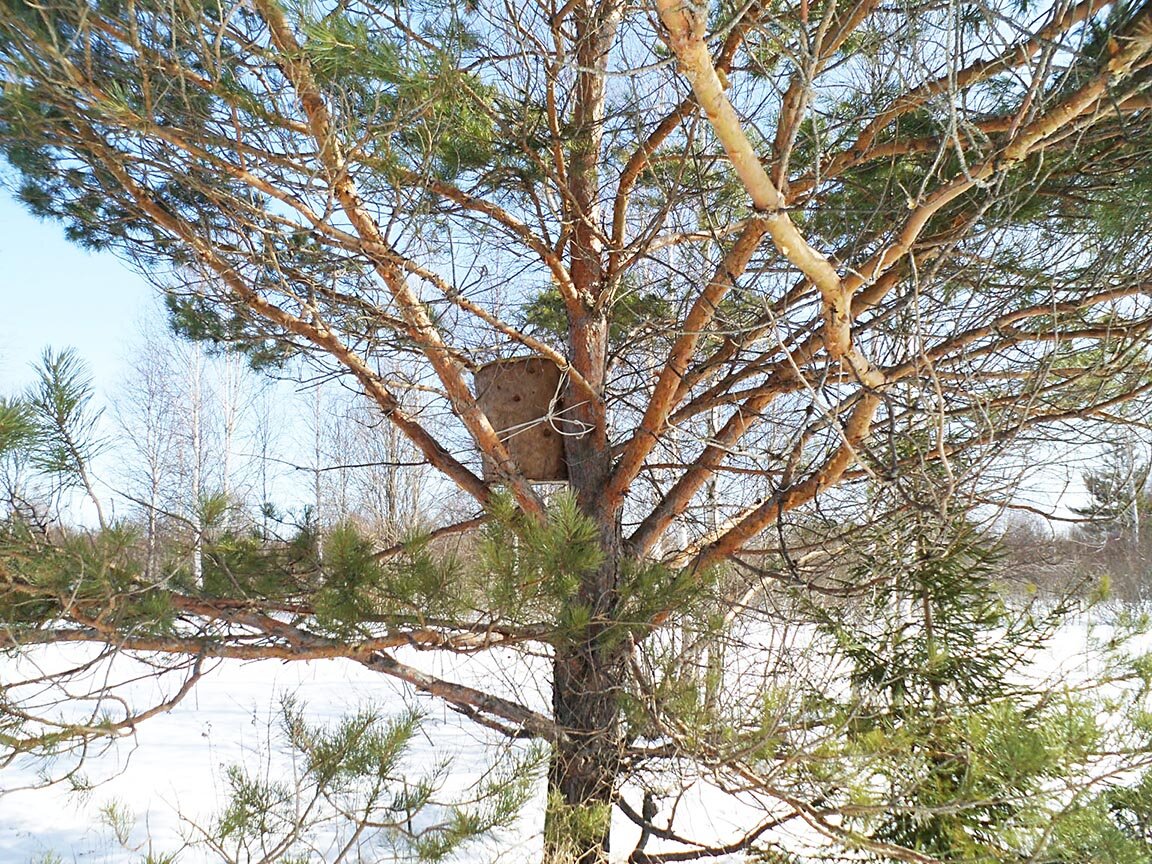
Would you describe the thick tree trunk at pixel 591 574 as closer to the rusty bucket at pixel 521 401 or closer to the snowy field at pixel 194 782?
the rusty bucket at pixel 521 401

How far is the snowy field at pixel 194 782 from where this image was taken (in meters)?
4.02

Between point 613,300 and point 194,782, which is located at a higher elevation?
point 613,300

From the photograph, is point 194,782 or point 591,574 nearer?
point 591,574

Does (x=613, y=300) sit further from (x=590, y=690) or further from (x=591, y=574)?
(x=590, y=690)

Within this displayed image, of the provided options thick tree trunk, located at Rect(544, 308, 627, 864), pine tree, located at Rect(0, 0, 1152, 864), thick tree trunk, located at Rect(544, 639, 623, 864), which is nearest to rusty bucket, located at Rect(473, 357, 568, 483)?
pine tree, located at Rect(0, 0, 1152, 864)

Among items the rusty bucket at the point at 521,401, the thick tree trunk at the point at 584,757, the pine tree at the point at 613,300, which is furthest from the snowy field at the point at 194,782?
the rusty bucket at the point at 521,401

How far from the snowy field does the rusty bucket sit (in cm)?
72

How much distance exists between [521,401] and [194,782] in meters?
4.44

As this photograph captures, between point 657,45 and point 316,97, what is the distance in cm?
122

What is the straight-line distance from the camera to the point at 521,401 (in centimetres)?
270

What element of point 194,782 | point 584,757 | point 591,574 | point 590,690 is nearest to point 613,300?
point 591,574

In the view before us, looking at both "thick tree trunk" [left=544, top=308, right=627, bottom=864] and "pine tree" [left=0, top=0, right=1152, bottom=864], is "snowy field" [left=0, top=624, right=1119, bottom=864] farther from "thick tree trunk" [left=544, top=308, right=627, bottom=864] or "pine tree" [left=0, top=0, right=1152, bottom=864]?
"pine tree" [left=0, top=0, right=1152, bottom=864]

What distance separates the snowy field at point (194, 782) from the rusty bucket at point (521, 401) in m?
0.72

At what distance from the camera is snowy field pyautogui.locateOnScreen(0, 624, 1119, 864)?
4.02 m
